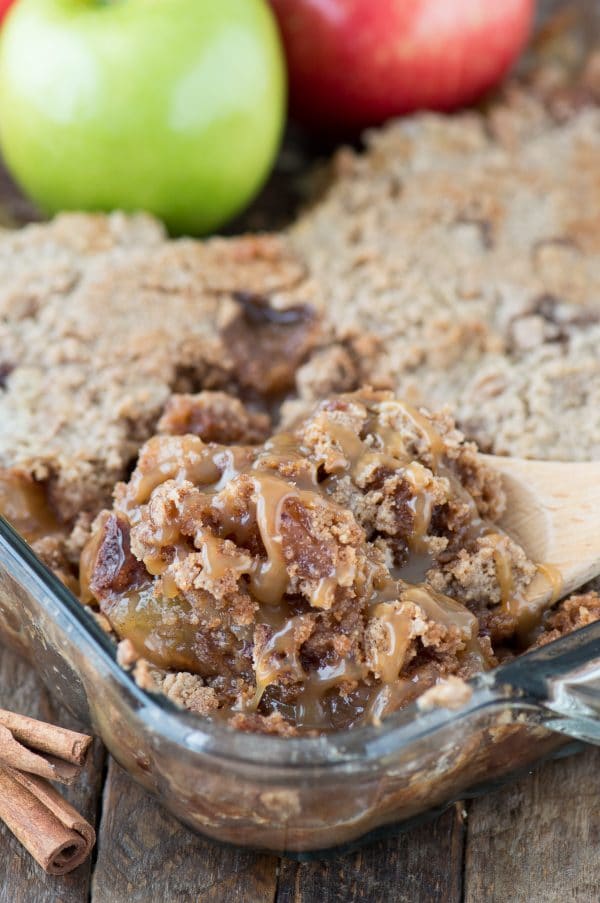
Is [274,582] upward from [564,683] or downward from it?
upward

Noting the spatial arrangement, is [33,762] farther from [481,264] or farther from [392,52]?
[392,52]

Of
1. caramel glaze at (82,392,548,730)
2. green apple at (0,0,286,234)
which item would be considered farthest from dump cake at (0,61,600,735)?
green apple at (0,0,286,234)

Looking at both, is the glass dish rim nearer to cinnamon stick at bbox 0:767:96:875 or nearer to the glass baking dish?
the glass baking dish

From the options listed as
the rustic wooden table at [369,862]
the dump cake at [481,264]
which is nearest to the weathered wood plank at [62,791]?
the rustic wooden table at [369,862]

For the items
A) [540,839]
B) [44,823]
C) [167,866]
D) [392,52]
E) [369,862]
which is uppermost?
[392,52]

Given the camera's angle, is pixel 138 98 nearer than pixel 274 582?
No

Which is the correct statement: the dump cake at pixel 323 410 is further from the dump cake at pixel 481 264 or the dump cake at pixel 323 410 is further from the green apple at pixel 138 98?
the green apple at pixel 138 98

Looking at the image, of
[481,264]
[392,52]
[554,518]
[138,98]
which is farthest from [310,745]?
[392,52]
